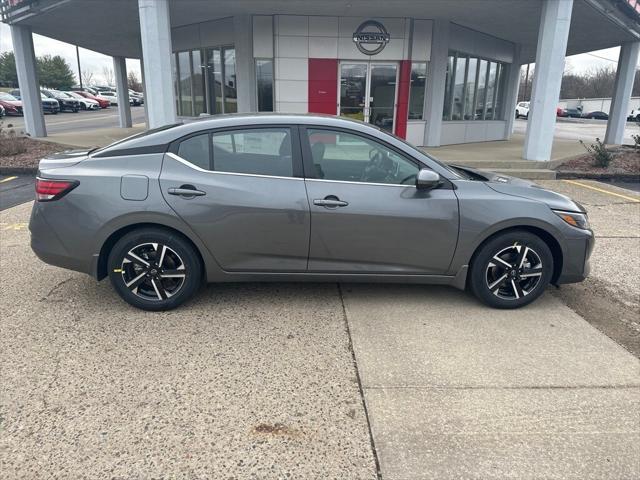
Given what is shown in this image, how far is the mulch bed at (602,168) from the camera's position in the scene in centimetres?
1135

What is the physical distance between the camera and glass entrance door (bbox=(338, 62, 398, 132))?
1355 centimetres

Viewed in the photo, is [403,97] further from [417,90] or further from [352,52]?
[352,52]

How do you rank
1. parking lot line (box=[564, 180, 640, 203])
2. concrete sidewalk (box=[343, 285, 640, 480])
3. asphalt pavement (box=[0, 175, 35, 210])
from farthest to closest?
parking lot line (box=[564, 180, 640, 203]) < asphalt pavement (box=[0, 175, 35, 210]) < concrete sidewalk (box=[343, 285, 640, 480])

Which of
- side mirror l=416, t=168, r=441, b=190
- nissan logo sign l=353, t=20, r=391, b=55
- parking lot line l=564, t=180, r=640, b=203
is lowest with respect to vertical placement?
parking lot line l=564, t=180, r=640, b=203

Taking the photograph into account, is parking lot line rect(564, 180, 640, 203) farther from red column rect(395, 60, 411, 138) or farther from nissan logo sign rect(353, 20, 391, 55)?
nissan logo sign rect(353, 20, 391, 55)

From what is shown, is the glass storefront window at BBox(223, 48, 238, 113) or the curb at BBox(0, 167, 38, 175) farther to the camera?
the glass storefront window at BBox(223, 48, 238, 113)

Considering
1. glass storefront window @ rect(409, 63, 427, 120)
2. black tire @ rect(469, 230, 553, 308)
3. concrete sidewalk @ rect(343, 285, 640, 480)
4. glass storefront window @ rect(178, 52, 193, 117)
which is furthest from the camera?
glass storefront window @ rect(178, 52, 193, 117)

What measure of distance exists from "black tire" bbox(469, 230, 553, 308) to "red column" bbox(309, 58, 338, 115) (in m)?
10.3

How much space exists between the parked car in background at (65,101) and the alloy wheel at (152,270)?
137ft

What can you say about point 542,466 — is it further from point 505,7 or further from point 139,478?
point 505,7

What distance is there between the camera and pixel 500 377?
3025 mm

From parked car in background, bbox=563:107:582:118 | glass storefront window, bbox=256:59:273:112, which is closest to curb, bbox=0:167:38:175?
glass storefront window, bbox=256:59:273:112

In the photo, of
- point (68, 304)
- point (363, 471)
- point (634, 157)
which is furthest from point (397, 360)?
point (634, 157)

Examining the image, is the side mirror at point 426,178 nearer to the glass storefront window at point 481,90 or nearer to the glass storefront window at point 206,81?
the glass storefront window at point 206,81
